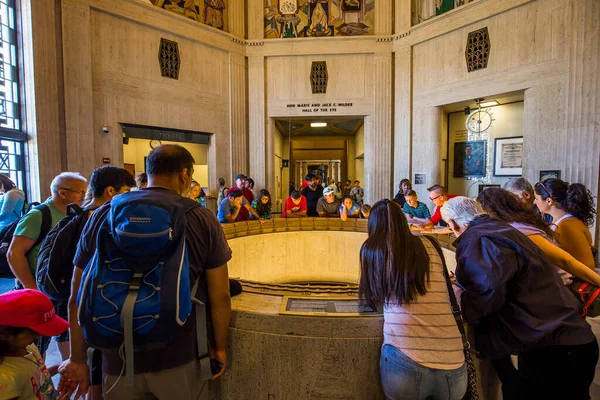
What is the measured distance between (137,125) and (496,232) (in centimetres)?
1064

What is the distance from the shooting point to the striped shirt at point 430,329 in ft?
4.78

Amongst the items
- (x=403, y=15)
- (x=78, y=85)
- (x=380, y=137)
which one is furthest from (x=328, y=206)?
(x=403, y=15)

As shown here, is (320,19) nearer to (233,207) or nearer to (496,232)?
(233,207)

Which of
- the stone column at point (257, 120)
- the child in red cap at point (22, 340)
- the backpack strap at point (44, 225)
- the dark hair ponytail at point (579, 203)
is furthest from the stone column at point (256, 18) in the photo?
the child in red cap at point (22, 340)

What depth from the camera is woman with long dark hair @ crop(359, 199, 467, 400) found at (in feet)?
4.79

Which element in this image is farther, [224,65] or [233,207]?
[224,65]

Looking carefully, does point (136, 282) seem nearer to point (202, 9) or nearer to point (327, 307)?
point (327, 307)

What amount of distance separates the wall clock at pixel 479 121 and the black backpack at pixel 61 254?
12315 millimetres

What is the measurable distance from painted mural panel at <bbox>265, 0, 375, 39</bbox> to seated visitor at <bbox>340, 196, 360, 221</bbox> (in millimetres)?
8276

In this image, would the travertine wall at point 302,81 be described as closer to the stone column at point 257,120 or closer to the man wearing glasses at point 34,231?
the stone column at point 257,120

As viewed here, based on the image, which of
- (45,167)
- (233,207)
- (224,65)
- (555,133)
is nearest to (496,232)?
(233,207)

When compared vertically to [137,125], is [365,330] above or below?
below

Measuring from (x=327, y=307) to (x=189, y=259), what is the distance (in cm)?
90

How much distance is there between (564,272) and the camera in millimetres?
1965
